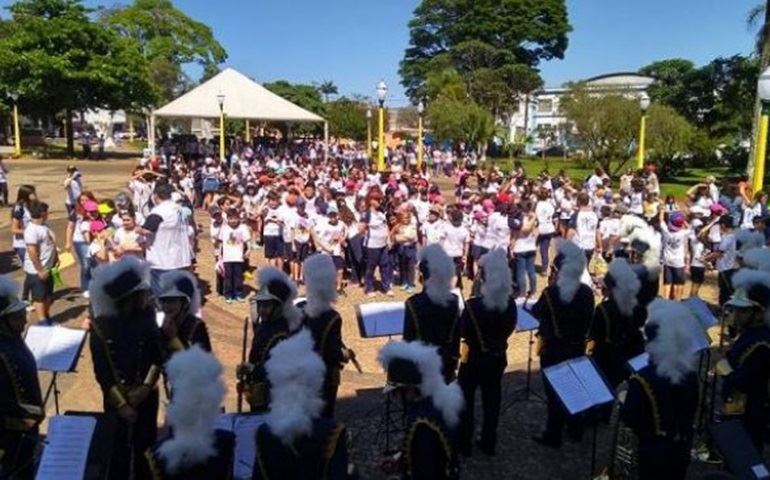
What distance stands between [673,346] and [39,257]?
27.4 ft

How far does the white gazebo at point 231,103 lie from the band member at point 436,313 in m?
24.1

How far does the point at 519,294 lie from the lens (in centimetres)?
1210

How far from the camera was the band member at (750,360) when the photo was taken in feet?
18.9

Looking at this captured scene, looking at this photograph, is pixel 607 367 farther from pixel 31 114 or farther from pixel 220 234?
pixel 31 114

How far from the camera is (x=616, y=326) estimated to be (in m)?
7.20

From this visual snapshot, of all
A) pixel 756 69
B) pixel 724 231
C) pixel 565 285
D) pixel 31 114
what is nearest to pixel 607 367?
pixel 565 285

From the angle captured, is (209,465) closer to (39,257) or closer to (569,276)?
(569,276)

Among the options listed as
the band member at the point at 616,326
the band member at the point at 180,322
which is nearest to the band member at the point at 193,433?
the band member at the point at 180,322

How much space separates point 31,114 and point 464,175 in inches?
1300

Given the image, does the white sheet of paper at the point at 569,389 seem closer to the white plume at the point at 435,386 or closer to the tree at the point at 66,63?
the white plume at the point at 435,386

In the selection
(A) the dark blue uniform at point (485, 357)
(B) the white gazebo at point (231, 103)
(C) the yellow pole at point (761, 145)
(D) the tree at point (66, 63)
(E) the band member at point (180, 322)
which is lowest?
(A) the dark blue uniform at point (485, 357)

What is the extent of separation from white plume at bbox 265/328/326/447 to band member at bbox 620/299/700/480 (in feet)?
8.04

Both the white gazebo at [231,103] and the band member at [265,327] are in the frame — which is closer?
the band member at [265,327]

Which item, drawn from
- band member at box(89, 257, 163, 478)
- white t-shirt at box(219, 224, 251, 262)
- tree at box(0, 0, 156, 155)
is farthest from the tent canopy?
band member at box(89, 257, 163, 478)
